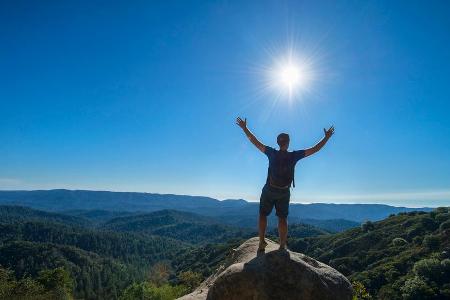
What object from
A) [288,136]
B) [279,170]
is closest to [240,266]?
[279,170]

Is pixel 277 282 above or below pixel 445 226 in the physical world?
below

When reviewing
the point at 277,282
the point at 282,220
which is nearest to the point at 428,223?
the point at 282,220

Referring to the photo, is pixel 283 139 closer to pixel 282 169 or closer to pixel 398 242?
pixel 282 169

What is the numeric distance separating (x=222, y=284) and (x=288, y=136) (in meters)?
4.69

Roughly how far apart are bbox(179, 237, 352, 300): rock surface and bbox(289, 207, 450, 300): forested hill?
2450 inches

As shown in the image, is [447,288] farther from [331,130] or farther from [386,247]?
[331,130]

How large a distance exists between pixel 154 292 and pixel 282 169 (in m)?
61.9

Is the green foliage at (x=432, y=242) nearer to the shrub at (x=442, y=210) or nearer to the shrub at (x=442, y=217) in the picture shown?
the shrub at (x=442, y=217)

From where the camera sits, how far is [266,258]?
37.7 ft

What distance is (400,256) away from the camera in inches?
3620

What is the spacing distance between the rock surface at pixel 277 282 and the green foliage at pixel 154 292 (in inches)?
2114

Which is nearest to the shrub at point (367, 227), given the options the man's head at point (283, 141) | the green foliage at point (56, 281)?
the green foliage at point (56, 281)

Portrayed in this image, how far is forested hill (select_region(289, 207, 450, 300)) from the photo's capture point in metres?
67.8

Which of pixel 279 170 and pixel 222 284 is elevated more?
pixel 279 170
